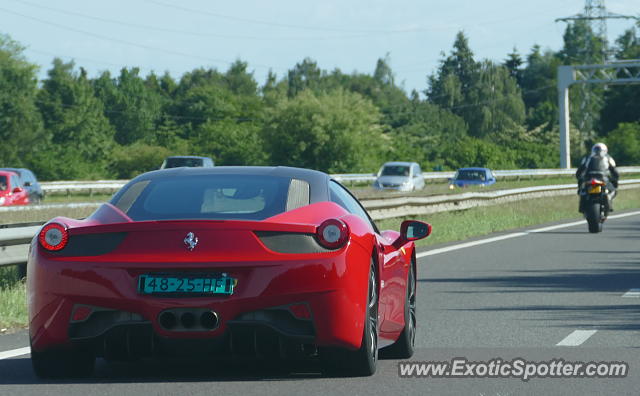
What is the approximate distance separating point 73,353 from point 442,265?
10333 mm

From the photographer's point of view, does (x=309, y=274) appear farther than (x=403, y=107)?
No

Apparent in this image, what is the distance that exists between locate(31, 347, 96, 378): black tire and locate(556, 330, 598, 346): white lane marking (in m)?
3.45

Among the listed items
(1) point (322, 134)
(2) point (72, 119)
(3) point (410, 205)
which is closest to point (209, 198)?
(3) point (410, 205)

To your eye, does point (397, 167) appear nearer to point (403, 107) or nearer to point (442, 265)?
point (442, 265)

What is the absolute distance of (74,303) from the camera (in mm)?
7250

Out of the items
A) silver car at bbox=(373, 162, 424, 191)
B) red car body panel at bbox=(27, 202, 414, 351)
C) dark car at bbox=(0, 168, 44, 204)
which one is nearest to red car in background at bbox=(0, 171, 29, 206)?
dark car at bbox=(0, 168, 44, 204)

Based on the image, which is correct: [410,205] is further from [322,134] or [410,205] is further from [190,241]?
[322,134]

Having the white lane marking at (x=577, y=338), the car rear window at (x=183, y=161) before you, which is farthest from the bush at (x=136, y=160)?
the white lane marking at (x=577, y=338)

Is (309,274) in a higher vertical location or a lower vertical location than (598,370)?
higher

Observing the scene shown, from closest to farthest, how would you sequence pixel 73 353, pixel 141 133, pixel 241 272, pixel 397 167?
pixel 241 272, pixel 73 353, pixel 397 167, pixel 141 133

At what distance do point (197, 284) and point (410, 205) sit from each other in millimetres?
19246

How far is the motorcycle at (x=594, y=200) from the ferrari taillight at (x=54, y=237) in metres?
18.4

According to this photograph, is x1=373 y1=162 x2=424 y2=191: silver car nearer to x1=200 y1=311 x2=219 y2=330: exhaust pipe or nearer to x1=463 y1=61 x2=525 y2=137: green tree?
x1=200 y1=311 x2=219 y2=330: exhaust pipe

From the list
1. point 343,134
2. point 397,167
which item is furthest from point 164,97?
point 397,167
